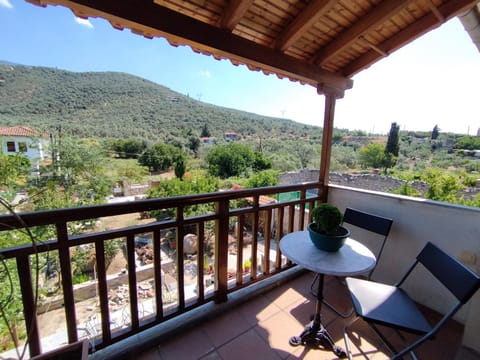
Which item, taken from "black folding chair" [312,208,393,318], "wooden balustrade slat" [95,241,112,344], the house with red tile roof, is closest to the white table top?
"black folding chair" [312,208,393,318]

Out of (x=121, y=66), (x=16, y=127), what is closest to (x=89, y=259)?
(x=16, y=127)

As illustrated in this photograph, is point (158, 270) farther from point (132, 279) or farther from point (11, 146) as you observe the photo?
point (11, 146)

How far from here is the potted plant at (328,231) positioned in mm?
1423

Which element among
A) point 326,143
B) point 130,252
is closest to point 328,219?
point 130,252

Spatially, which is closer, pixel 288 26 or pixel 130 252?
pixel 130 252

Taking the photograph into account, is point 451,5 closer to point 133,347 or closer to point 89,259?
point 133,347

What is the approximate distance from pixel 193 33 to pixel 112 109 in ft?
69.4

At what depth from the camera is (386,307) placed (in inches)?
53.3

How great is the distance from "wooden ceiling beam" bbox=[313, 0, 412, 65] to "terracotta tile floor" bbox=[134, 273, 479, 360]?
232 cm

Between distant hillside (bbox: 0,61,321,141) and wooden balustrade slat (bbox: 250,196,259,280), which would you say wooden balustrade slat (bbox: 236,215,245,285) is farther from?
distant hillside (bbox: 0,61,321,141)

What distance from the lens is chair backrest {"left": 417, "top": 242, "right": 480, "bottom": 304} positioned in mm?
1052

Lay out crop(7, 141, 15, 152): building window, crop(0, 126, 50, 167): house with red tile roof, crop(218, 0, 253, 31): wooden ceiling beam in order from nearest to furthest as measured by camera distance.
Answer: crop(218, 0, 253, 31): wooden ceiling beam, crop(7, 141, 15, 152): building window, crop(0, 126, 50, 167): house with red tile roof

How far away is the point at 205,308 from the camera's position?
1776 millimetres

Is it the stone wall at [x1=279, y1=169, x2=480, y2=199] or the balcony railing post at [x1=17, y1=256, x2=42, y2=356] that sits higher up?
the balcony railing post at [x1=17, y1=256, x2=42, y2=356]
